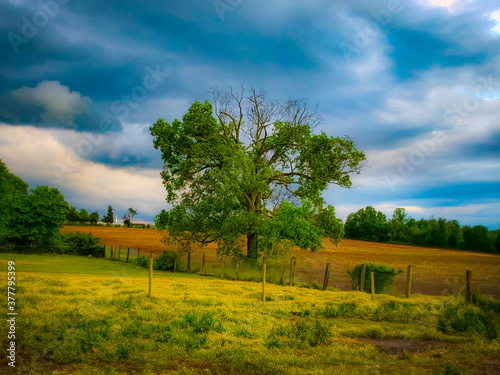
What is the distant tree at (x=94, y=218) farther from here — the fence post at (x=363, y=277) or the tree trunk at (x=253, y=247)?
the fence post at (x=363, y=277)

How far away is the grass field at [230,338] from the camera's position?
309 inches

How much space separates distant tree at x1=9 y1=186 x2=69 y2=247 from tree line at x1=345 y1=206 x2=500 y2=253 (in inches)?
2970

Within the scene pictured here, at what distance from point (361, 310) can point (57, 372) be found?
1211cm

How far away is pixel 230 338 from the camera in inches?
398

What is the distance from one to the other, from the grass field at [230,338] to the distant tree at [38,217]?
36535mm

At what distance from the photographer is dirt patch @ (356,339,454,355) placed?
9943mm

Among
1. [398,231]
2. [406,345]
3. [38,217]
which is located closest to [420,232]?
[398,231]

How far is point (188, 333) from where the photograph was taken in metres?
10.4

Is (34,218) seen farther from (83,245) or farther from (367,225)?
(367,225)

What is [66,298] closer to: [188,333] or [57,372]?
[188,333]

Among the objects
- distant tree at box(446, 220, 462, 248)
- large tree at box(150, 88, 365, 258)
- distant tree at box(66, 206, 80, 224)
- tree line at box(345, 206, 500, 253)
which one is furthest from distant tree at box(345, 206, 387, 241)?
distant tree at box(66, 206, 80, 224)

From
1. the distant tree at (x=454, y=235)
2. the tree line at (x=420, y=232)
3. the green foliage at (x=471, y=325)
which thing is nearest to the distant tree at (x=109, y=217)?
the tree line at (x=420, y=232)

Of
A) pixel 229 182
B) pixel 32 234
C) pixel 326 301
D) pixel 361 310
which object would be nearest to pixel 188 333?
pixel 361 310

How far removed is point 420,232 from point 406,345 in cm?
10505
